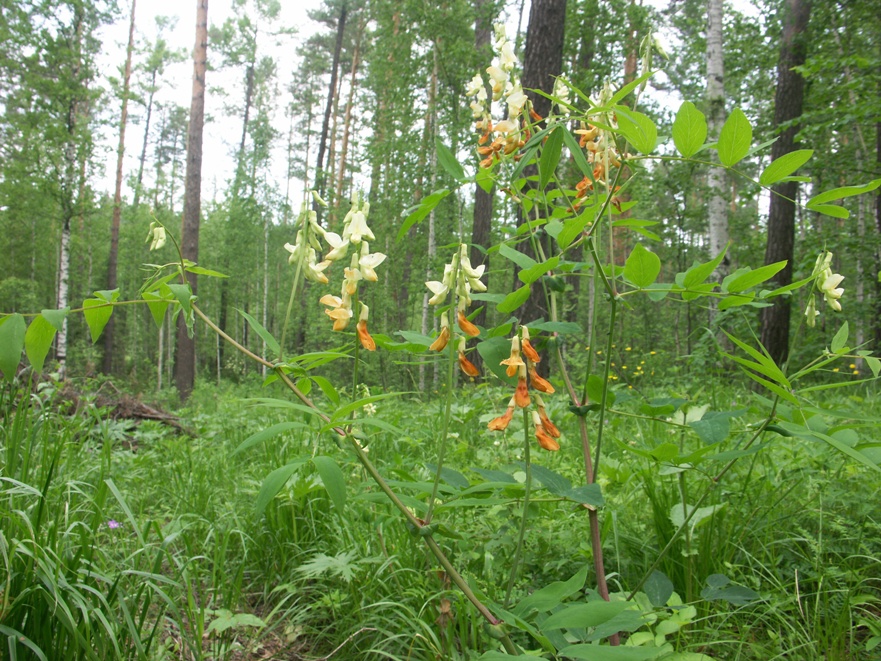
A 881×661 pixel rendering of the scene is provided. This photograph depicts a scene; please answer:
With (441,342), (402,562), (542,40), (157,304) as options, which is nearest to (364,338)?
(441,342)

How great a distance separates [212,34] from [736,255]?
871 inches

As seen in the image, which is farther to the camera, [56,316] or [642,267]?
[642,267]

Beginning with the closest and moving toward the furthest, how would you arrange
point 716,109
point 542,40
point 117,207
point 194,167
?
point 542,40 → point 716,109 → point 194,167 → point 117,207

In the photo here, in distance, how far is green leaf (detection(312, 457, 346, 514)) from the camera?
2.50ft

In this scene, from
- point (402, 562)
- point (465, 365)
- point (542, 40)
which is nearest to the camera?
point (465, 365)

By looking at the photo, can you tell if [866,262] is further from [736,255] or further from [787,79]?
[787,79]

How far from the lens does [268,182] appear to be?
21.8 meters

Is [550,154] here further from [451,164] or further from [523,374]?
[523,374]

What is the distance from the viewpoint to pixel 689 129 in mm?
853

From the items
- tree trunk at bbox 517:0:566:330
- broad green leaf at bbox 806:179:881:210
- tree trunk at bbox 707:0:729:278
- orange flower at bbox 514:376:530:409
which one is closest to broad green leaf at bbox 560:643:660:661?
orange flower at bbox 514:376:530:409

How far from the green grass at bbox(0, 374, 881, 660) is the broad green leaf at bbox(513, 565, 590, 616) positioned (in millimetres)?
137

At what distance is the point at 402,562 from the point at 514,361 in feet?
3.49

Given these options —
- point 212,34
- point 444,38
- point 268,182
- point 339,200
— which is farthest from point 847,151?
point 212,34

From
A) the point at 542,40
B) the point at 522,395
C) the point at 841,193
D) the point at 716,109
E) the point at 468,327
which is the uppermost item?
the point at 716,109
